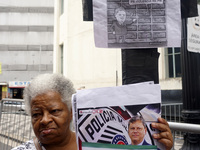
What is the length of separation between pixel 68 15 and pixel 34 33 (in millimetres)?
20036

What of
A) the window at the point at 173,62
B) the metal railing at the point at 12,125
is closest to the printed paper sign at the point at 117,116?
the metal railing at the point at 12,125

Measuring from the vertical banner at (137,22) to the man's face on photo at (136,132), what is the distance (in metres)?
0.45

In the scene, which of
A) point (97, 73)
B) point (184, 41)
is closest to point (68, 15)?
point (97, 73)

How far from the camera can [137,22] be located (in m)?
1.18

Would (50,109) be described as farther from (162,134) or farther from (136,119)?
(162,134)

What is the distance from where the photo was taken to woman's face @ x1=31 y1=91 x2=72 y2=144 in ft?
3.72

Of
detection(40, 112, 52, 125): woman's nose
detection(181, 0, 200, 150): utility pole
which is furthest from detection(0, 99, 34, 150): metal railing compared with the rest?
detection(40, 112, 52, 125): woman's nose

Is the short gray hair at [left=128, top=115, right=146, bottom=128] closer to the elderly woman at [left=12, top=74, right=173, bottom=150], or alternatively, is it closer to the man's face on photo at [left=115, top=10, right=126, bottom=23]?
the elderly woman at [left=12, top=74, right=173, bottom=150]

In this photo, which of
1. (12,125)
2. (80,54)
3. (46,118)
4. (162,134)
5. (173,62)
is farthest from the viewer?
(80,54)

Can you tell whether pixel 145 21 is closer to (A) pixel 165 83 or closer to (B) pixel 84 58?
(A) pixel 165 83

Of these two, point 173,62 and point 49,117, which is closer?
point 49,117

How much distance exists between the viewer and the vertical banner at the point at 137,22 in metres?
1.18

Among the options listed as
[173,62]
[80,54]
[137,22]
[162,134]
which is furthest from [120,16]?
[80,54]

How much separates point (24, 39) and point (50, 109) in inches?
1368
